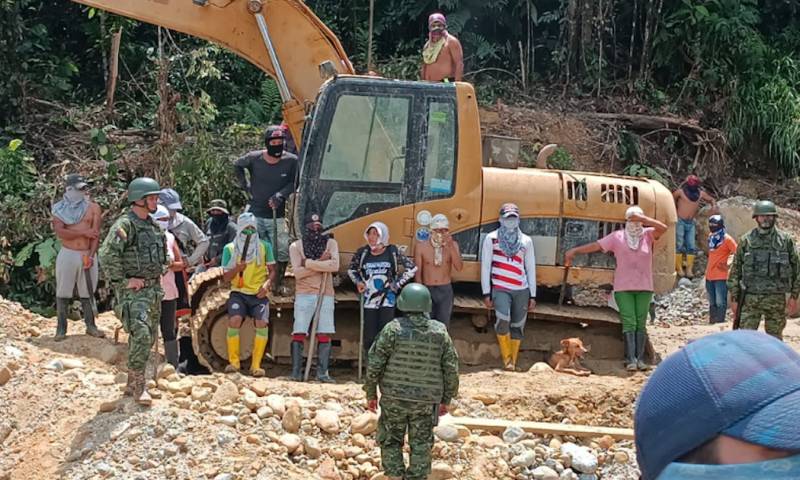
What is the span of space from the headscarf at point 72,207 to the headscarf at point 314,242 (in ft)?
6.67

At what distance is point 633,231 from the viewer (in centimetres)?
1002

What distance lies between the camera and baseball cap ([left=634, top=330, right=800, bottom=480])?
140 centimetres

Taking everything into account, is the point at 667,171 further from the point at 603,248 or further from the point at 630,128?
the point at 603,248

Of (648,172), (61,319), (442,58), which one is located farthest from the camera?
(648,172)

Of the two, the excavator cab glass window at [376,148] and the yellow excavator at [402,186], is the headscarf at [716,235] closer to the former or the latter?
the yellow excavator at [402,186]

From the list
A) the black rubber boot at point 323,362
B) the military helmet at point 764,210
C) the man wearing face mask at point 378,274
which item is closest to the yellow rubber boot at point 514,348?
the man wearing face mask at point 378,274

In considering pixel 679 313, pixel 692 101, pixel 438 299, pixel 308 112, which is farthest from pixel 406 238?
pixel 692 101

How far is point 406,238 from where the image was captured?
970cm

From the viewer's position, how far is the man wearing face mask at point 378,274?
9.30 meters

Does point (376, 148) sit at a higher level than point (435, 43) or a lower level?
lower

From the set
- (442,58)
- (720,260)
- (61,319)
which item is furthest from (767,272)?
(61,319)

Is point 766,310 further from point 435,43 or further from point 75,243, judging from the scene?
point 75,243

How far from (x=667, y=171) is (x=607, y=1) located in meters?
3.34

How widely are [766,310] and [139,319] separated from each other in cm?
550
